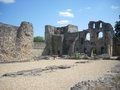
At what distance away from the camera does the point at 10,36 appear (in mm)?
16391

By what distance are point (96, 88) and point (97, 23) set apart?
34731 mm

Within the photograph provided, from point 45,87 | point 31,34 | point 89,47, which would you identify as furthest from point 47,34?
point 45,87

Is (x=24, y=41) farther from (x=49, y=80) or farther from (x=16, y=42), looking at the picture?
(x=49, y=80)

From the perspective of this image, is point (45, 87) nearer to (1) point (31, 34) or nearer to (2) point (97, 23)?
(1) point (31, 34)

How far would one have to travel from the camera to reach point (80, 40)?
40.8 metres

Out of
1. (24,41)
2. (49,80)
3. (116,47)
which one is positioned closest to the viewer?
(49,80)

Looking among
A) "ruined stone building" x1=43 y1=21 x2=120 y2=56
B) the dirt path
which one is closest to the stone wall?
"ruined stone building" x1=43 y1=21 x2=120 y2=56

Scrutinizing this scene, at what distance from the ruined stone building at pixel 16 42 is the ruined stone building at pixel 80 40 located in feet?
70.5

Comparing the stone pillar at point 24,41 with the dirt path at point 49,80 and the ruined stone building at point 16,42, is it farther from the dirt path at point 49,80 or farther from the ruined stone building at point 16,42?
the dirt path at point 49,80

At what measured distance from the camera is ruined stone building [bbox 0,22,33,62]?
15.8 metres

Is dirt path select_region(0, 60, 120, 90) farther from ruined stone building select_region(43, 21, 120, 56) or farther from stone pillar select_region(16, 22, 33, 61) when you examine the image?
ruined stone building select_region(43, 21, 120, 56)

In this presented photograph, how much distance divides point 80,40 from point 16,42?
993 inches

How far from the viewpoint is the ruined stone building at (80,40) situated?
3712 cm

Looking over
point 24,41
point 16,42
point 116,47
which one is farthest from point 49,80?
point 116,47
